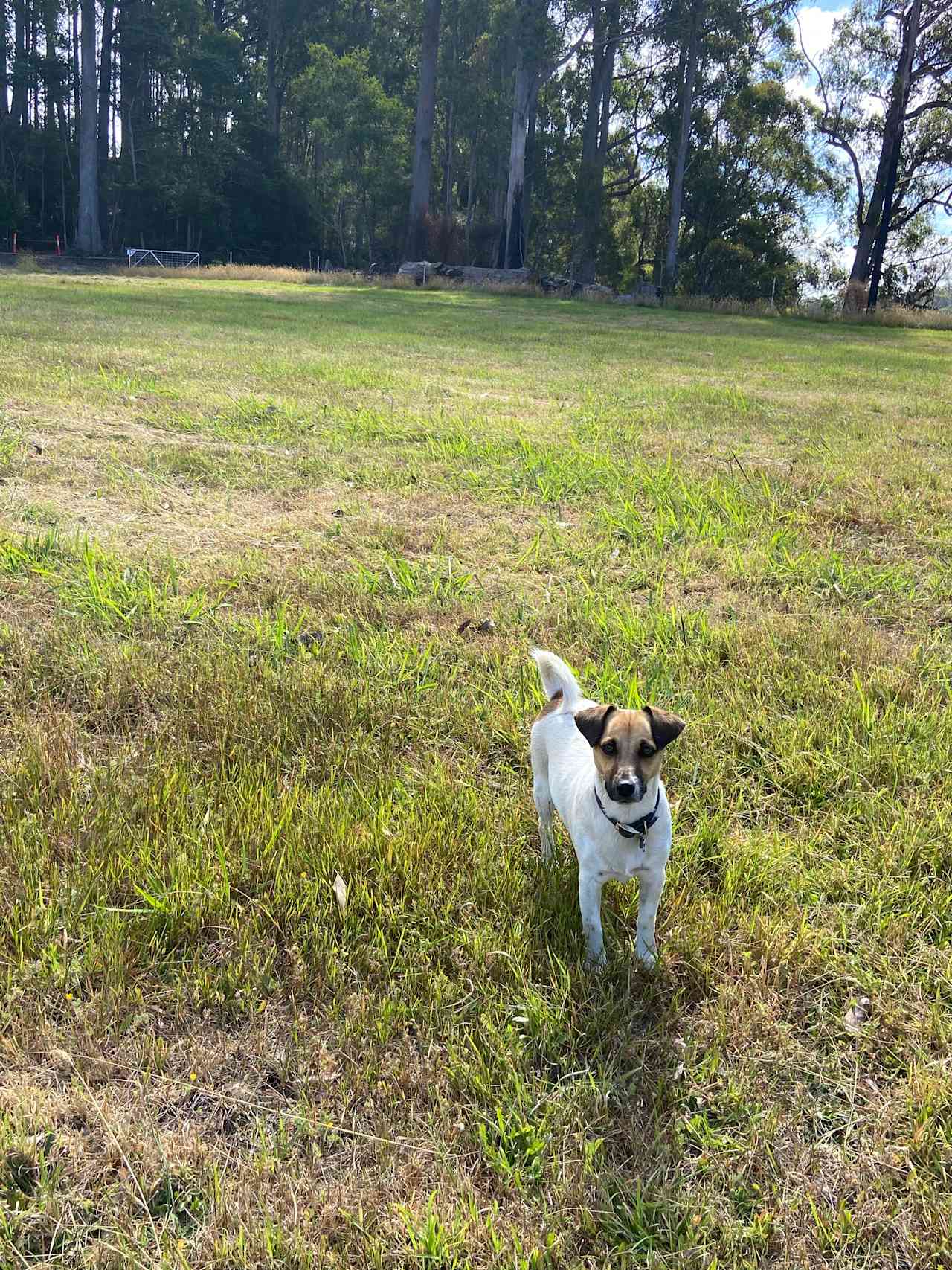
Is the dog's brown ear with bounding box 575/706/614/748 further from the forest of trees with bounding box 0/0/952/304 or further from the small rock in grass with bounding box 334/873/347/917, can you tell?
A: the forest of trees with bounding box 0/0/952/304

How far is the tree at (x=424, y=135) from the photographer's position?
3384 cm

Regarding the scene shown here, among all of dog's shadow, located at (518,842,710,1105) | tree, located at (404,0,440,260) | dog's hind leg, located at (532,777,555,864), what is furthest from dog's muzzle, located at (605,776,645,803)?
tree, located at (404,0,440,260)

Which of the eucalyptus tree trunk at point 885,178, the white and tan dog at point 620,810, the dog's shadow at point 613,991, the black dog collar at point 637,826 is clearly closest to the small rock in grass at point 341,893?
the dog's shadow at point 613,991

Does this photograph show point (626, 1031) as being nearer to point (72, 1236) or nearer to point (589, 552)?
point (72, 1236)

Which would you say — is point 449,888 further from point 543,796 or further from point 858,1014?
point 858,1014

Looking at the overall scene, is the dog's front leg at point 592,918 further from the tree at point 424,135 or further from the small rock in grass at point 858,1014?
the tree at point 424,135

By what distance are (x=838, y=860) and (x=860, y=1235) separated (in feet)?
3.15

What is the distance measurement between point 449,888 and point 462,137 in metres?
56.7

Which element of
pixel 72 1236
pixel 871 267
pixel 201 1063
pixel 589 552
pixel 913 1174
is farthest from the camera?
pixel 871 267

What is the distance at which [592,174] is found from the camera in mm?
34188

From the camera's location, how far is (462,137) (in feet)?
165

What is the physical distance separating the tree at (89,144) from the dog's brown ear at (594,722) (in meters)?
44.7

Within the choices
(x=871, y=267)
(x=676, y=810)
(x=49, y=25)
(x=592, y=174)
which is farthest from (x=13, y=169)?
(x=676, y=810)

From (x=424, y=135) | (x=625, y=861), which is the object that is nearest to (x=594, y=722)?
(x=625, y=861)
